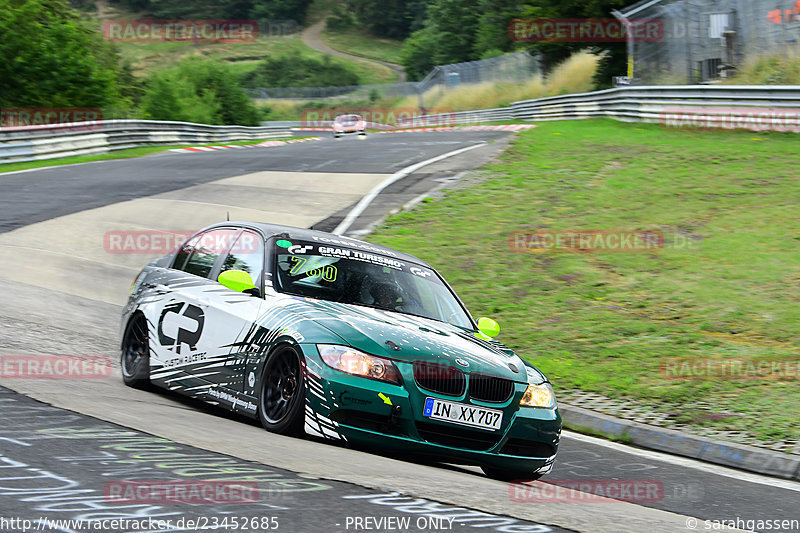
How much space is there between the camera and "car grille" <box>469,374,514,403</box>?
20.2 feet

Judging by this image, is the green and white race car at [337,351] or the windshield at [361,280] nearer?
the green and white race car at [337,351]

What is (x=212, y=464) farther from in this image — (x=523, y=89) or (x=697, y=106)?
(x=523, y=89)

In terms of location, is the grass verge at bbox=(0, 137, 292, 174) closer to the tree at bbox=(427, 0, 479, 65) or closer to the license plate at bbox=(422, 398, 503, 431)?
the license plate at bbox=(422, 398, 503, 431)

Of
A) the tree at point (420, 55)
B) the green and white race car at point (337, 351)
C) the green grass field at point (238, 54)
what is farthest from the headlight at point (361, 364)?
the green grass field at point (238, 54)

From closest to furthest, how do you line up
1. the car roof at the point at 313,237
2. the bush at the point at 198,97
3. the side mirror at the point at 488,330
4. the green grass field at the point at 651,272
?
the side mirror at the point at 488,330 → the car roof at the point at 313,237 → the green grass field at the point at 651,272 → the bush at the point at 198,97

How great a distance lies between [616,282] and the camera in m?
12.9

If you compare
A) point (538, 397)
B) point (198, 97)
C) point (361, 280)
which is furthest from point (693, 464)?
point (198, 97)

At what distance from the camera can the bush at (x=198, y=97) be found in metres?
53.2

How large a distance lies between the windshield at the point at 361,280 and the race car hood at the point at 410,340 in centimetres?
26

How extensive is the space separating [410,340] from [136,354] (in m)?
2.97

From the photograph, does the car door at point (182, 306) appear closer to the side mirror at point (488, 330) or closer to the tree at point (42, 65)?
the side mirror at point (488, 330)

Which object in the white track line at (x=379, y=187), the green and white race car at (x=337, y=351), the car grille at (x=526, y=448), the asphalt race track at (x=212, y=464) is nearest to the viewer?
the asphalt race track at (x=212, y=464)

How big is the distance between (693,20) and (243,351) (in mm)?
28898

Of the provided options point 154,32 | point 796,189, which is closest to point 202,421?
point 796,189
